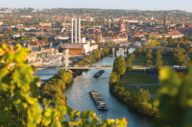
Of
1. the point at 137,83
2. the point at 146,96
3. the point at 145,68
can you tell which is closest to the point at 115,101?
the point at 146,96

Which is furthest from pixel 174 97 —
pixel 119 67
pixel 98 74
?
pixel 98 74

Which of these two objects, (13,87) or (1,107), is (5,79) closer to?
(13,87)

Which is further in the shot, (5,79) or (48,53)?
(48,53)

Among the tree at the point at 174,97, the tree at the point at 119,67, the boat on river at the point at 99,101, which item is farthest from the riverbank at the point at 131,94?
the tree at the point at 174,97

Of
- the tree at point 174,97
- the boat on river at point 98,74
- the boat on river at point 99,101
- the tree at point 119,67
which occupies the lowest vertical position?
the boat on river at point 98,74

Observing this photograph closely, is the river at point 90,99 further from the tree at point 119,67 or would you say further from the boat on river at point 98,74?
the tree at point 119,67
